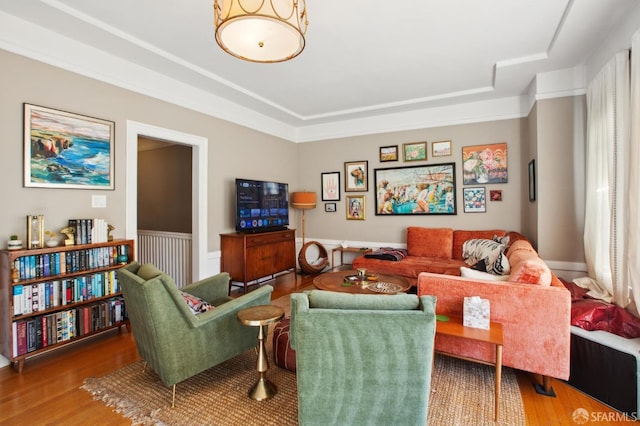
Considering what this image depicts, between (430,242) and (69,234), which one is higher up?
(69,234)

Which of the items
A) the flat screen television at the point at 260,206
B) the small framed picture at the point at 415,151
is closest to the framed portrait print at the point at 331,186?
the flat screen television at the point at 260,206

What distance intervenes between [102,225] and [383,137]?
4277 millimetres

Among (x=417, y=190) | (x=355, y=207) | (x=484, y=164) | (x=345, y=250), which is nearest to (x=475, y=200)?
(x=484, y=164)

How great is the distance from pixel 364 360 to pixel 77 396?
2.06 metres

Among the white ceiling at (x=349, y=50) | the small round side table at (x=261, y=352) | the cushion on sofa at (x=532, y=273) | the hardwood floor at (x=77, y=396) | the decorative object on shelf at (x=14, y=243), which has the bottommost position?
the hardwood floor at (x=77, y=396)

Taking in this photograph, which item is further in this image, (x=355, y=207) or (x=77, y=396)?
(x=355, y=207)

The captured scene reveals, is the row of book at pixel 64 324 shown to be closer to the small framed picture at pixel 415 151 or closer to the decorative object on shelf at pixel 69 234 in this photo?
the decorative object on shelf at pixel 69 234

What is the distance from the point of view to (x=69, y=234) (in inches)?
107

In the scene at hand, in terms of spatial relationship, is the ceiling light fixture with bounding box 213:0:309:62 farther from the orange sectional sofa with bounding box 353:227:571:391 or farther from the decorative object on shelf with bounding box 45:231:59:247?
the decorative object on shelf with bounding box 45:231:59:247

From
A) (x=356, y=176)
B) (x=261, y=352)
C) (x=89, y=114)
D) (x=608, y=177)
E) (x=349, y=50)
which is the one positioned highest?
(x=349, y=50)

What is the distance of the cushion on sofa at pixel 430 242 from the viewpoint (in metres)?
4.64

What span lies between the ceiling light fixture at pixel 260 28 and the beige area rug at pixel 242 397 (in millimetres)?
2242

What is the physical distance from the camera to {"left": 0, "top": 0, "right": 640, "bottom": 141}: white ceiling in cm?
248

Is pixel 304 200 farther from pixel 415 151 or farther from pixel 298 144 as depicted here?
pixel 415 151
